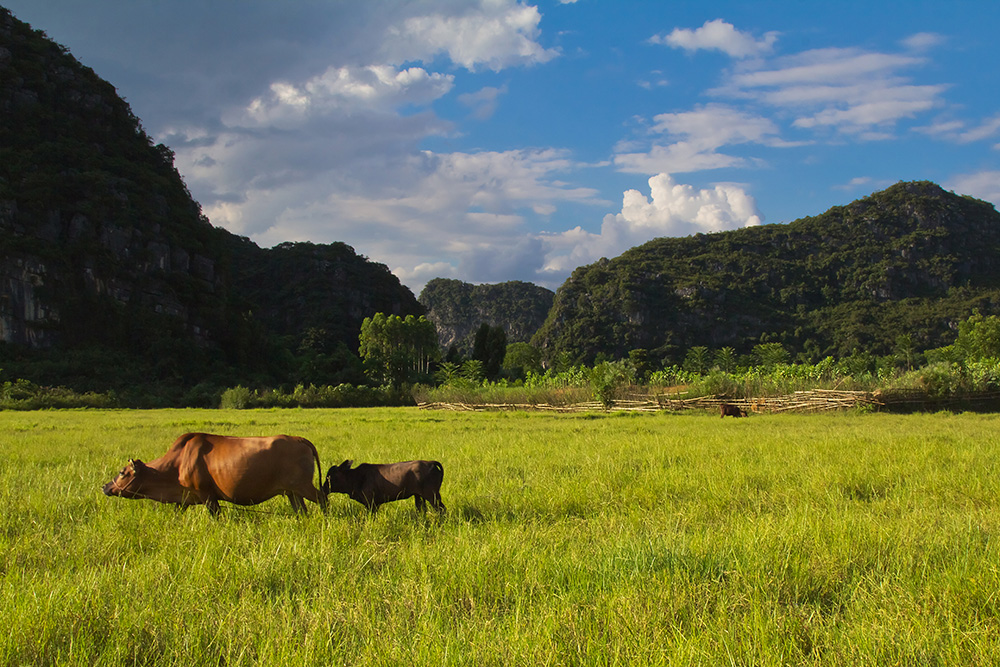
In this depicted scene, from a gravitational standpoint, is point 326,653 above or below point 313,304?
below

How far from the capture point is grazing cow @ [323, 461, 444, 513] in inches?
227

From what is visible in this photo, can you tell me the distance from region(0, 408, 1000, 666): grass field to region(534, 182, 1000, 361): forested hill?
130510 mm

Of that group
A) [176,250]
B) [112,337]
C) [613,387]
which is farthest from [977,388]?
[176,250]

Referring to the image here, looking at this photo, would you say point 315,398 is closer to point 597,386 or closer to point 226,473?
point 597,386

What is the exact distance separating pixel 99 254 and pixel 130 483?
3300 inches

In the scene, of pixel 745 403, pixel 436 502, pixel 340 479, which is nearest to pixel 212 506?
pixel 340 479

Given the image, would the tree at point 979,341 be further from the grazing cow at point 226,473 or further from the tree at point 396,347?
the grazing cow at point 226,473

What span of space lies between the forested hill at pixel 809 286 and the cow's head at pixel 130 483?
13103 centimetres

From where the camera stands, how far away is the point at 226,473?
5605 mm

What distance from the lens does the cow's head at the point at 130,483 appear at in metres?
5.91

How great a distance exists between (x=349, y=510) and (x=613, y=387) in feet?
83.9

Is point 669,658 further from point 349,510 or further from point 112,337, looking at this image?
point 112,337

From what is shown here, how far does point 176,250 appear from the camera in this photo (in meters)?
86.3

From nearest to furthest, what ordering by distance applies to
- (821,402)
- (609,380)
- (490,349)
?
(821,402)
(609,380)
(490,349)
